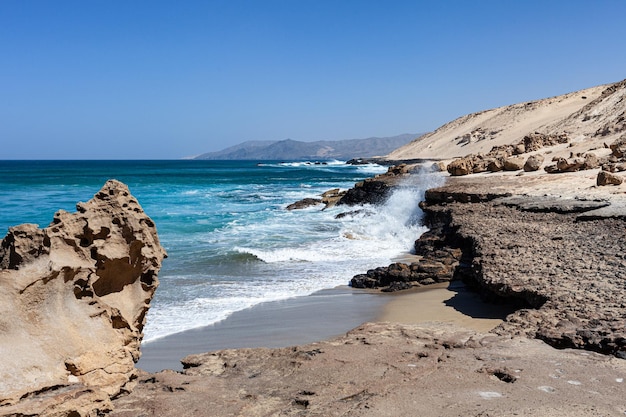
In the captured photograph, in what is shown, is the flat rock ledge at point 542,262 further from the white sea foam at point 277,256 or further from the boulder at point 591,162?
the boulder at point 591,162

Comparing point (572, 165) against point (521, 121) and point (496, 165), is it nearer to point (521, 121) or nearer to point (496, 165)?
point (496, 165)

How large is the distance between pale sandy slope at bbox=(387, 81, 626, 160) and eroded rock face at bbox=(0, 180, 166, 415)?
1211 inches

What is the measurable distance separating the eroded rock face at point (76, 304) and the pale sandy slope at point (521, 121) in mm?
30766

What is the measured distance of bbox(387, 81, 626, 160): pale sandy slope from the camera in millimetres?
33750

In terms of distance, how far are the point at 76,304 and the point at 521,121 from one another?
2386 inches

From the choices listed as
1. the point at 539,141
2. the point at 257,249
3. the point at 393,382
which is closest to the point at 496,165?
the point at 539,141

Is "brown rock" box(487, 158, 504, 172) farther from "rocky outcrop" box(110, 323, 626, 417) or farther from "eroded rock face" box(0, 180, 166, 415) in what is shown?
"eroded rock face" box(0, 180, 166, 415)

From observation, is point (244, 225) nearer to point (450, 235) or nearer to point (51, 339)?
point (450, 235)

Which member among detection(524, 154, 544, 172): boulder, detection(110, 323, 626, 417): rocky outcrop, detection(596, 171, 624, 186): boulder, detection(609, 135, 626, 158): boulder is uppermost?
detection(609, 135, 626, 158): boulder

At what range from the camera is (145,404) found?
12.2ft

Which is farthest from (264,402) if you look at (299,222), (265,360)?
(299,222)

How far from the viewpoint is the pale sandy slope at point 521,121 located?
3375cm

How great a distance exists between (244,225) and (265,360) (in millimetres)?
14743

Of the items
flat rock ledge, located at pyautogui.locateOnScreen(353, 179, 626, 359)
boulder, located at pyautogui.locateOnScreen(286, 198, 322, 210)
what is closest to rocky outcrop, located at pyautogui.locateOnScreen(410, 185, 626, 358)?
flat rock ledge, located at pyautogui.locateOnScreen(353, 179, 626, 359)
